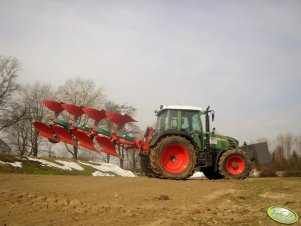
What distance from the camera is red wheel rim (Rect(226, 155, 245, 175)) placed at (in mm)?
11312

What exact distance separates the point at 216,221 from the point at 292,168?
84.5ft

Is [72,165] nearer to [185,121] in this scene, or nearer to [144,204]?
[185,121]

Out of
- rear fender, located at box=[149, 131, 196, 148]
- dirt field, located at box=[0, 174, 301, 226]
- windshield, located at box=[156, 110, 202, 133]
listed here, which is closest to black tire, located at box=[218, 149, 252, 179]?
rear fender, located at box=[149, 131, 196, 148]

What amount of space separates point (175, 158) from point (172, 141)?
2.01 feet

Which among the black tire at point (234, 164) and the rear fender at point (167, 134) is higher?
the rear fender at point (167, 134)

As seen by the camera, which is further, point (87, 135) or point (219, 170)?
point (87, 135)

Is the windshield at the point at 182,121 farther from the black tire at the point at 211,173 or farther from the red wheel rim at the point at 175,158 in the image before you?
the black tire at the point at 211,173

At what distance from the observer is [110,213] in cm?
509

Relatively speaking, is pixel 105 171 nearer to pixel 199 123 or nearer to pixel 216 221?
pixel 199 123

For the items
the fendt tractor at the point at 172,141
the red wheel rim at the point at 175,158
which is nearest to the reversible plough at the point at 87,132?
the fendt tractor at the point at 172,141

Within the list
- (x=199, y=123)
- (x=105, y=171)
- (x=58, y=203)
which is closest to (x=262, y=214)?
(x=58, y=203)

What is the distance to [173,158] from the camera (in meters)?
10.8

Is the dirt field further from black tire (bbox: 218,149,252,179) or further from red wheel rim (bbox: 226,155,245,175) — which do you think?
red wheel rim (bbox: 226,155,245,175)

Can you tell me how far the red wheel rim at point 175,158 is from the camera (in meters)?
10.7
